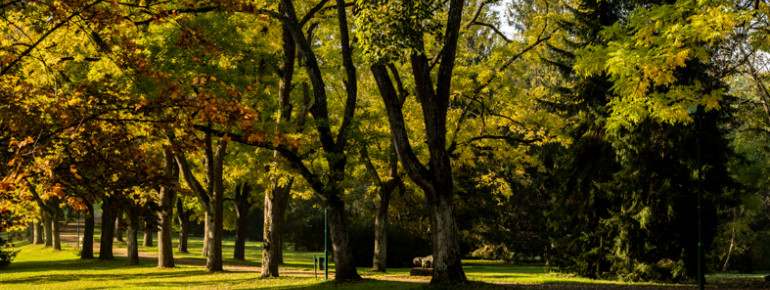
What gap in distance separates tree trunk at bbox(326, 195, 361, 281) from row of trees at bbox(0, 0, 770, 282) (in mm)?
54

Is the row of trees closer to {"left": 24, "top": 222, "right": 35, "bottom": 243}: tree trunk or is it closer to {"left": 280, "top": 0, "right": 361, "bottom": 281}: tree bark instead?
{"left": 280, "top": 0, "right": 361, "bottom": 281}: tree bark

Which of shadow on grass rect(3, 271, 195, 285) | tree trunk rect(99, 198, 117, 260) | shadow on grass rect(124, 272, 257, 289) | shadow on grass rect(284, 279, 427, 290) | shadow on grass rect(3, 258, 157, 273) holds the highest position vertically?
tree trunk rect(99, 198, 117, 260)

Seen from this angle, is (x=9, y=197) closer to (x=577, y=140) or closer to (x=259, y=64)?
(x=259, y=64)

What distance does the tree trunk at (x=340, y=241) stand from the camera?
56.4 feet

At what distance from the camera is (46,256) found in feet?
117

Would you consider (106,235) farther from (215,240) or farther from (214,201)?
(214,201)

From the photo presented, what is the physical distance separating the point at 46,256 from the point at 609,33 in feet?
108

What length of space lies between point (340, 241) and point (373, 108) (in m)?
8.87

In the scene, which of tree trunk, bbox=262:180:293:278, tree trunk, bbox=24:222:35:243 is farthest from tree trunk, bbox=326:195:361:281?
tree trunk, bbox=24:222:35:243

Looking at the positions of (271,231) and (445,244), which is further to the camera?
(271,231)

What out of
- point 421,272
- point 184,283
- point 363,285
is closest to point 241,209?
point 421,272

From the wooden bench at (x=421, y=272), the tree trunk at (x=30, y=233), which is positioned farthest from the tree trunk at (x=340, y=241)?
the tree trunk at (x=30, y=233)

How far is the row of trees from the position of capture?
8.80 meters

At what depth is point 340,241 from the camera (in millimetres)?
17234
